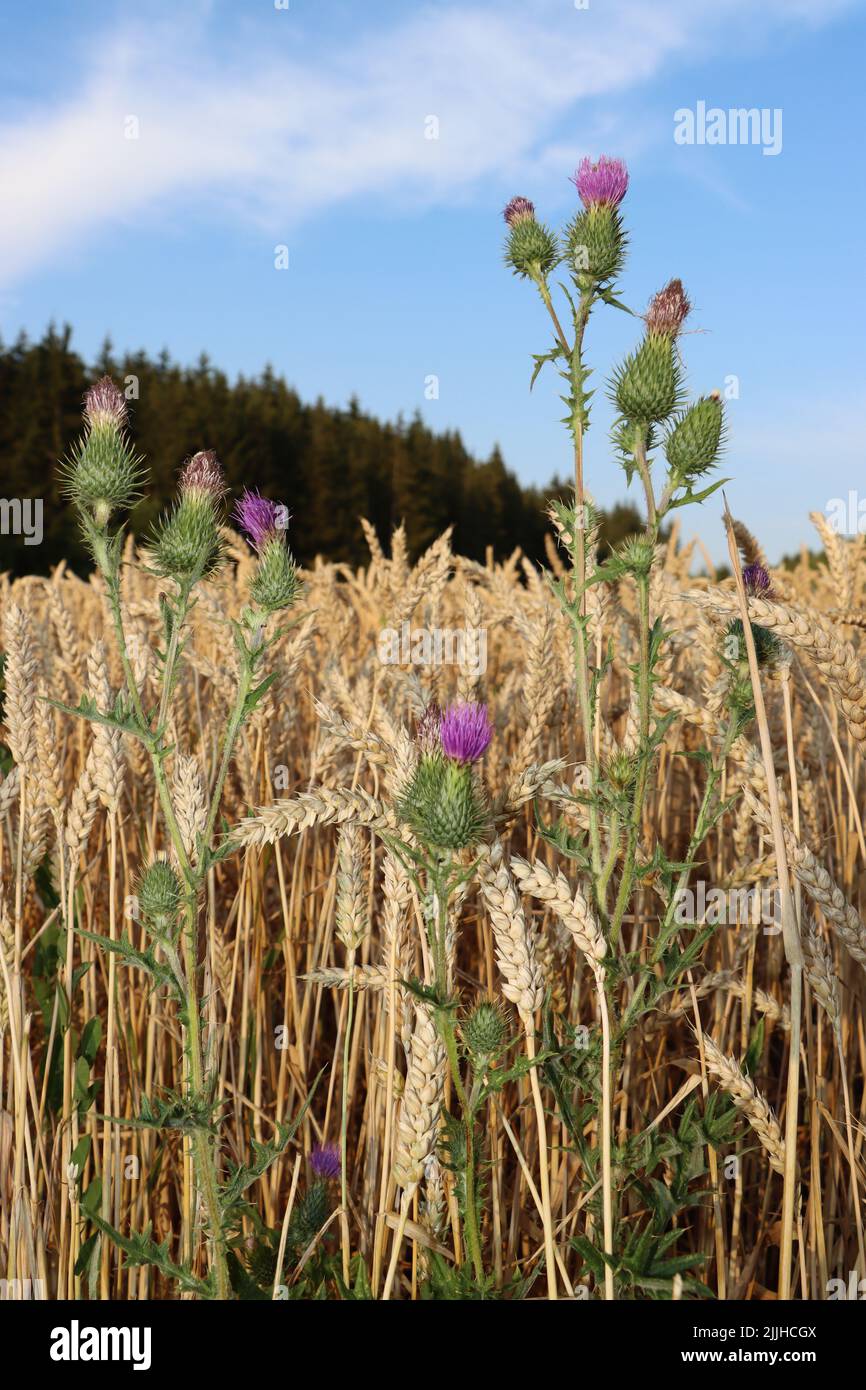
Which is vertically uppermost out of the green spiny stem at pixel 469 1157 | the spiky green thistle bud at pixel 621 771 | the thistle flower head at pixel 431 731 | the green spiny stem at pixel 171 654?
the green spiny stem at pixel 171 654

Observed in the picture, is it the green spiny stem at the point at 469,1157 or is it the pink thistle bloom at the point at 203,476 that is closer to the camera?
the green spiny stem at the point at 469,1157

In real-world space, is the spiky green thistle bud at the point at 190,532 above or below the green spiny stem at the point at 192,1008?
above

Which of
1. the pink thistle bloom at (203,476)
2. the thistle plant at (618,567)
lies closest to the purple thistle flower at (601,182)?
the thistle plant at (618,567)

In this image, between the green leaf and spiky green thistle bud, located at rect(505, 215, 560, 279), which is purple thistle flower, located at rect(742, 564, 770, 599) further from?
the green leaf

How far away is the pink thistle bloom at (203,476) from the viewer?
1.81 m

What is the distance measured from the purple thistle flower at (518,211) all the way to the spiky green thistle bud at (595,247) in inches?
7.8

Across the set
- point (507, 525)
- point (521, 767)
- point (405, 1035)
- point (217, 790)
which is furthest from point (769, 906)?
point (507, 525)

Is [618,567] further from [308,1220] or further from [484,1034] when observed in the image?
[308,1220]

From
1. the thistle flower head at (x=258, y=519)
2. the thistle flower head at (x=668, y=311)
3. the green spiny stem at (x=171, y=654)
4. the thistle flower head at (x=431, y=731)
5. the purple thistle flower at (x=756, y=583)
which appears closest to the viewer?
the green spiny stem at (x=171, y=654)

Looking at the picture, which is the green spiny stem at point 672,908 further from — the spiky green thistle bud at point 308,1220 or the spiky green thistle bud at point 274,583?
the spiky green thistle bud at point 274,583

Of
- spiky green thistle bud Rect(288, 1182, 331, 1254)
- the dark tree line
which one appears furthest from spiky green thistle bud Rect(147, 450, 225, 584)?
the dark tree line

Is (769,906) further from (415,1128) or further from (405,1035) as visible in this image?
(415,1128)

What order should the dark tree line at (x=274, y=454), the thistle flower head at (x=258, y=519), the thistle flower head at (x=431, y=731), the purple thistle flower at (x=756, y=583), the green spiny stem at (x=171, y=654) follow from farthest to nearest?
1. the dark tree line at (x=274, y=454)
2. the purple thistle flower at (x=756, y=583)
3. the thistle flower head at (x=258, y=519)
4. the thistle flower head at (x=431, y=731)
5. the green spiny stem at (x=171, y=654)
